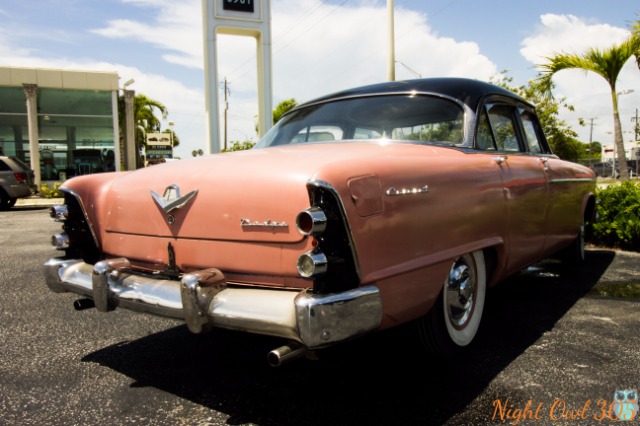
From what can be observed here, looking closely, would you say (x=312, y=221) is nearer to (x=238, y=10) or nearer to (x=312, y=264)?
(x=312, y=264)

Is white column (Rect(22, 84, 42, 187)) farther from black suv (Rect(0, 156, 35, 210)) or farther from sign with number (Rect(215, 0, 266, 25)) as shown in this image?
sign with number (Rect(215, 0, 266, 25))

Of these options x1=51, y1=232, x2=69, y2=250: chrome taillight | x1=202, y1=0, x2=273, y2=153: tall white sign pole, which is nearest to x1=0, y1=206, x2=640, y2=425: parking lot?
x1=51, y1=232, x2=69, y2=250: chrome taillight

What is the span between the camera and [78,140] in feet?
80.1

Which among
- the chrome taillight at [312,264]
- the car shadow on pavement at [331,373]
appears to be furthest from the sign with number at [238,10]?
the chrome taillight at [312,264]

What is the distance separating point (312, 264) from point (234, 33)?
20808 mm

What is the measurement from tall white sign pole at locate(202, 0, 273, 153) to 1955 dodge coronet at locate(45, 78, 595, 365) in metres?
17.0

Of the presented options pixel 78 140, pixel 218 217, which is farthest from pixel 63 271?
pixel 78 140

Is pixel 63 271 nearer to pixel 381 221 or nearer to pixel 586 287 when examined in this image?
pixel 381 221

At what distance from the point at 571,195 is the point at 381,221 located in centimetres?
308

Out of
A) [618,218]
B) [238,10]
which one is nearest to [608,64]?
[618,218]

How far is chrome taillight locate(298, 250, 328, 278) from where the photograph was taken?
2.03 metres

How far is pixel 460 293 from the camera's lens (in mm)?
2951

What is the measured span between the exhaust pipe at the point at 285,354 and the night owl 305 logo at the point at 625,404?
145 centimetres

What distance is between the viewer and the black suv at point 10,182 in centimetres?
1491
